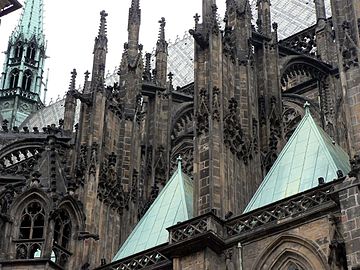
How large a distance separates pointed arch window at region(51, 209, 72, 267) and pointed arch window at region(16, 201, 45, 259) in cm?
33

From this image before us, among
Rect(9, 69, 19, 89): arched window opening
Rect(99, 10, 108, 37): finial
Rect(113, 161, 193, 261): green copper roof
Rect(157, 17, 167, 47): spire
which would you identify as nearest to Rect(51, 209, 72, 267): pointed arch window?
Rect(113, 161, 193, 261): green copper roof

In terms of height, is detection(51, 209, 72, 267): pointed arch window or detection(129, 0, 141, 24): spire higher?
detection(129, 0, 141, 24): spire

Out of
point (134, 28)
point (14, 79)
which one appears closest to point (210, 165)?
point (134, 28)

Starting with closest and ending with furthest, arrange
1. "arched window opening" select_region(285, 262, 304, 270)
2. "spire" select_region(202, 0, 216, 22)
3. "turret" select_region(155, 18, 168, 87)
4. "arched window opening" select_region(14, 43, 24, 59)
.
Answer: "arched window opening" select_region(285, 262, 304, 270), "spire" select_region(202, 0, 216, 22), "turret" select_region(155, 18, 168, 87), "arched window opening" select_region(14, 43, 24, 59)

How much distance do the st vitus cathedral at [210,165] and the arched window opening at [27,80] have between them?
1610 centimetres

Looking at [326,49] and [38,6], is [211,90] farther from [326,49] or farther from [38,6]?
[38,6]

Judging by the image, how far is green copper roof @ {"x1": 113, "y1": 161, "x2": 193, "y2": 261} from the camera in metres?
17.6

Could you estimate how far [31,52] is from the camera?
1642 inches

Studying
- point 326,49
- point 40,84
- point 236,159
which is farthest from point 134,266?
point 40,84

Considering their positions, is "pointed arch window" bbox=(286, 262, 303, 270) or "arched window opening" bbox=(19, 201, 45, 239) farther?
"arched window opening" bbox=(19, 201, 45, 239)

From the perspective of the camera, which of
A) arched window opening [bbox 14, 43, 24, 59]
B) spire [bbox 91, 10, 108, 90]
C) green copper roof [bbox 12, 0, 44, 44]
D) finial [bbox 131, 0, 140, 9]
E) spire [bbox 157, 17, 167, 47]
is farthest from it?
green copper roof [bbox 12, 0, 44, 44]

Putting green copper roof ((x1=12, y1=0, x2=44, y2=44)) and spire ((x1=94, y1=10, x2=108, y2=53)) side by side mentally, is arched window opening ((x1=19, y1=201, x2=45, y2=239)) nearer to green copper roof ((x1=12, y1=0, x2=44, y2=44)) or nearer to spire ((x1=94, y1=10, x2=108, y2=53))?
spire ((x1=94, y1=10, x2=108, y2=53))

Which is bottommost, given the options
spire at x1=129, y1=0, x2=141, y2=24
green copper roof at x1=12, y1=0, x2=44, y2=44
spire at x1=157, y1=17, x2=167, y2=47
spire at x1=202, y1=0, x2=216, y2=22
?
spire at x1=202, y1=0, x2=216, y2=22

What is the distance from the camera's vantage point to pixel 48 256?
17109mm
